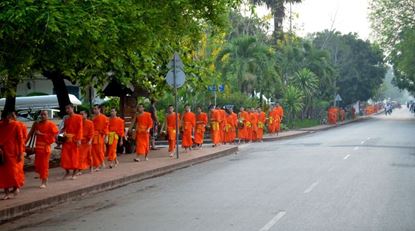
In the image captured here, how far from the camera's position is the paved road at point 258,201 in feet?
30.3

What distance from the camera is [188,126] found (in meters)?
23.3

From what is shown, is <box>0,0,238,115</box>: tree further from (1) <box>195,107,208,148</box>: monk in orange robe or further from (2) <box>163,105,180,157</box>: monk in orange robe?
(1) <box>195,107,208,148</box>: monk in orange robe

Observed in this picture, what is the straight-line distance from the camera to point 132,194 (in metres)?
13.2

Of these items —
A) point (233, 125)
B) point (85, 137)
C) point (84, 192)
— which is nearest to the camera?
point (84, 192)

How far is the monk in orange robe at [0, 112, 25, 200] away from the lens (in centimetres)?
1200

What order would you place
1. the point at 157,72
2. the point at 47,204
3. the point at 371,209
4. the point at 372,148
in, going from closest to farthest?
the point at 371,209 → the point at 47,204 → the point at 157,72 → the point at 372,148

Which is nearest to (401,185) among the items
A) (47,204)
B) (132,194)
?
(132,194)

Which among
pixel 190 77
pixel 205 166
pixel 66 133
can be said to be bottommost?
pixel 205 166

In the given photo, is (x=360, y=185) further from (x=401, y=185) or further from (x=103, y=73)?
(x=103, y=73)

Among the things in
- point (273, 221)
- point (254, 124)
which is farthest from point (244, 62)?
point (273, 221)

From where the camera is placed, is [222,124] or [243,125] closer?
[222,124]

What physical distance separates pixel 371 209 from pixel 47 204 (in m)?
5.57

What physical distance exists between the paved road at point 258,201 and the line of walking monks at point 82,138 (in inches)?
51.6

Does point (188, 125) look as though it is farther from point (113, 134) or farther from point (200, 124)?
point (113, 134)
